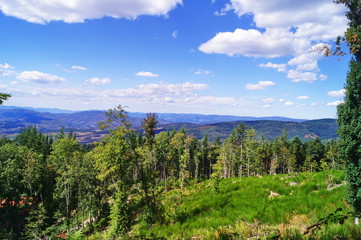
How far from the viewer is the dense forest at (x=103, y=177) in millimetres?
13789

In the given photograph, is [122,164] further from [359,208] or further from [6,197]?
[6,197]

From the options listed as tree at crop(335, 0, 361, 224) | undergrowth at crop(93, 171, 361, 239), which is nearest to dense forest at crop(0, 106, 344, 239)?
undergrowth at crop(93, 171, 361, 239)

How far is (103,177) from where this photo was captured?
15672 millimetres

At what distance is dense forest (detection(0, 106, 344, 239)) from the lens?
13789 millimetres

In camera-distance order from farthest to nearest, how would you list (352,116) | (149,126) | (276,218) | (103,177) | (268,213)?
(103,177) → (149,126) → (352,116) → (268,213) → (276,218)

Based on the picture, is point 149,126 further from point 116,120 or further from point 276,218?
point 276,218

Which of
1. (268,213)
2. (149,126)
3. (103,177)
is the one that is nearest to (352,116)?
(268,213)

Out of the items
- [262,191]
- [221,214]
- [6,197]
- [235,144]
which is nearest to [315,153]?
[235,144]

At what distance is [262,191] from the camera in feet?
46.4

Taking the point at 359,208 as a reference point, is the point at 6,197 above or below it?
below

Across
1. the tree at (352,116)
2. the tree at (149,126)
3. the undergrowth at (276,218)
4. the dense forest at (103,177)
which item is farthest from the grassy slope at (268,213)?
the tree at (149,126)

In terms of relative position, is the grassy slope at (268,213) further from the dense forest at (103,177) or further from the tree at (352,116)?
the dense forest at (103,177)

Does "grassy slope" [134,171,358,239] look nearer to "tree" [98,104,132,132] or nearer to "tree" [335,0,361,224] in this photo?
"tree" [335,0,361,224]

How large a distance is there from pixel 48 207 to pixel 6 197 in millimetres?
8257
